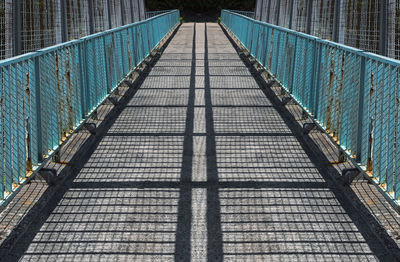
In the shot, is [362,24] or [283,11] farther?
[283,11]

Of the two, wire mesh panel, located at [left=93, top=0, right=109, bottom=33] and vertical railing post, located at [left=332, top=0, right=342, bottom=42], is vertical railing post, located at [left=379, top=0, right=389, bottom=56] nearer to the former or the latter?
vertical railing post, located at [left=332, top=0, right=342, bottom=42]

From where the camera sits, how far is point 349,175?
6.90m

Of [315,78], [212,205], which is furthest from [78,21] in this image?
[212,205]

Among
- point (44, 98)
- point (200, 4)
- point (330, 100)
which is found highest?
point (200, 4)

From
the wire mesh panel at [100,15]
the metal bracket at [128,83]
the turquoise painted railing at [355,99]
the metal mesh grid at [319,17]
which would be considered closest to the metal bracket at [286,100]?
the turquoise painted railing at [355,99]

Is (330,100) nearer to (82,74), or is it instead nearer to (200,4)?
(82,74)

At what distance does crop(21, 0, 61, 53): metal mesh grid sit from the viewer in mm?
9555

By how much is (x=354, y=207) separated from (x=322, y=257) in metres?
1.35

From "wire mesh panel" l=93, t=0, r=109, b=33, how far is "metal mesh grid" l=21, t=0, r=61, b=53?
6224 millimetres

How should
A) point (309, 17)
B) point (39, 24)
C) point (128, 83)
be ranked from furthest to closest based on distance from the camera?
point (309, 17) → point (128, 83) → point (39, 24)

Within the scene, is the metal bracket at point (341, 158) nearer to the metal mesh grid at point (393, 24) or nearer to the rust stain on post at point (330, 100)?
the rust stain on post at point (330, 100)

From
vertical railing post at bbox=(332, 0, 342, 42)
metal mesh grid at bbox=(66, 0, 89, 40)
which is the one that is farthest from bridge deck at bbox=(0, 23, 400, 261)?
metal mesh grid at bbox=(66, 0, 89, 40)

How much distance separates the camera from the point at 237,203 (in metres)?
6.29

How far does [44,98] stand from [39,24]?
397 cm
